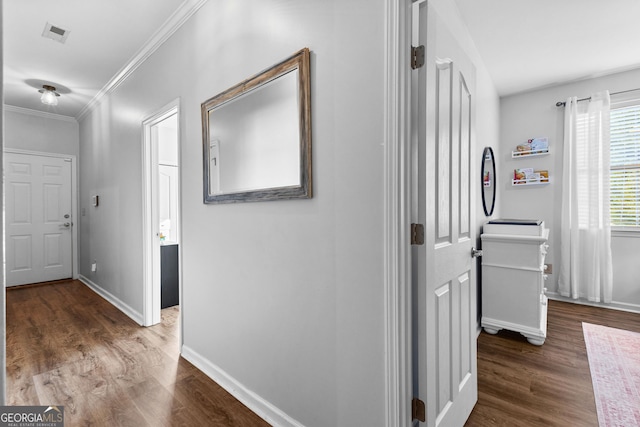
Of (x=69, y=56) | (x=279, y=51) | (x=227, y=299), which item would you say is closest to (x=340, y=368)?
(x=227, y=299)

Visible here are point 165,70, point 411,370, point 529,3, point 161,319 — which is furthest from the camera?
point 161,319

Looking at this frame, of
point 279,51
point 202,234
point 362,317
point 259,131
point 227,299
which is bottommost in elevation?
point 227,299

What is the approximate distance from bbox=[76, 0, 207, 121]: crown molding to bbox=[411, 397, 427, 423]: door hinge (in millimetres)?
2671

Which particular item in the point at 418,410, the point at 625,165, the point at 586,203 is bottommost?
the point at 418,410

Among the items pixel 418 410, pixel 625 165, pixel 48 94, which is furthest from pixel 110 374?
pixel 625 165

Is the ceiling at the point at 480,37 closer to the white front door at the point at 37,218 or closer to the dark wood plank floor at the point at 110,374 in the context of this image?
the white front door at the point at 37,218

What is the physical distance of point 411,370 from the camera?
47.5 inches

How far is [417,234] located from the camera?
1.20m

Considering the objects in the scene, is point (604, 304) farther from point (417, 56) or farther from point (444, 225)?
point (417, 56)

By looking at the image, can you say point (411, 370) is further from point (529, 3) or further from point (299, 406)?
point (529, 3)

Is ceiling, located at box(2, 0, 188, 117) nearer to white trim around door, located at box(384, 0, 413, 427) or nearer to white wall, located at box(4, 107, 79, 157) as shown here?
white wall, located at box(4, 107, 79, 157)

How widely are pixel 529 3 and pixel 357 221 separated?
215cm

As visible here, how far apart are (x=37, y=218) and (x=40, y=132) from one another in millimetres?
1323

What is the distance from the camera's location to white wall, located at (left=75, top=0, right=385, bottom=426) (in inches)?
Answer: 47.9
